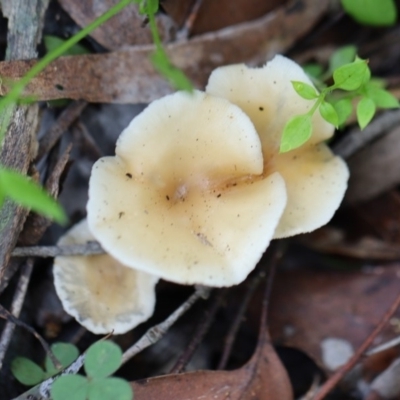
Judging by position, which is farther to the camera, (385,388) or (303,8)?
(303,8)

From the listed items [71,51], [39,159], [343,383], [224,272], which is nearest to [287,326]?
[343,383]

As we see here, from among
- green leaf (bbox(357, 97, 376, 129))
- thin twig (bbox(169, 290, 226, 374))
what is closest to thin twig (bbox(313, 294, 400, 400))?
thin twig (bbox(169, 290, 226, 374))

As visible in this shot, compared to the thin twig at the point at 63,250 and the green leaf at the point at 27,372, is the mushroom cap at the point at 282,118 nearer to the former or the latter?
the thin twig at the point at 63,250

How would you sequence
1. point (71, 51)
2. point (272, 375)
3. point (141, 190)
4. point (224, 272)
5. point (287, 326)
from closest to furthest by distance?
point (224, 272), point (141, 190), point (272, 375), point (71, 51), point (287, 326)

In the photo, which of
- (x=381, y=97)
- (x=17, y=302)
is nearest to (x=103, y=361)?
(x=17, y=302)

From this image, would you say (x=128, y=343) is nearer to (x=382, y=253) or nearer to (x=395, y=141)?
(x=382, y=253)

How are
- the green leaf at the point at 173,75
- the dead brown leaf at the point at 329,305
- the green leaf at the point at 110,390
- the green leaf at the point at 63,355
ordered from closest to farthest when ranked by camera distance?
the green leaf at the point at 173,75
the green leaf at the point at 110,390
the green leaf at the point at 63,355
the dead brown leaf at the point at 329,305

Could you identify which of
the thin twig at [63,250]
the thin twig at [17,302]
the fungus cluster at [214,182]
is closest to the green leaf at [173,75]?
the fungus cluster at [214,182]
